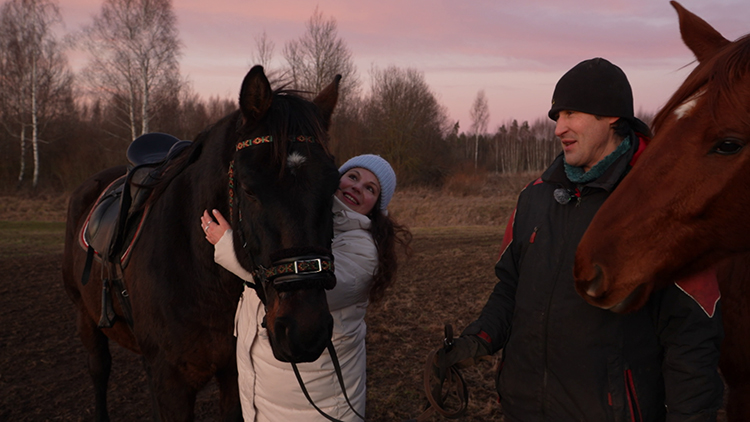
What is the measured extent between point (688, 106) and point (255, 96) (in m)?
1.58

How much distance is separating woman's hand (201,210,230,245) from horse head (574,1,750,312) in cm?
148

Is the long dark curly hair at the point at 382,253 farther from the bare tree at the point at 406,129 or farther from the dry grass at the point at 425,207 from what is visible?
the bare tree at the point at 406,129

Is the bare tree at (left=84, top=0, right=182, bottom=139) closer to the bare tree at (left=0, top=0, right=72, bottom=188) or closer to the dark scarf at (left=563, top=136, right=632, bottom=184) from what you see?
the bare tree at (left=0, top=0, right=72, bottom=188)

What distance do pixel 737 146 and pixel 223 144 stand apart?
1.97 metres

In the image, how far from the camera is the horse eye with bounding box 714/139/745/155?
1.29 m

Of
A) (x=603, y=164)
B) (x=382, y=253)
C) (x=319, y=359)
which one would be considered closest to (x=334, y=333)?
(x=319, y=359)

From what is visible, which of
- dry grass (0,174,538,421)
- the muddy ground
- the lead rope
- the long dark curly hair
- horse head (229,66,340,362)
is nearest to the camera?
horse head (229,66,340,362)

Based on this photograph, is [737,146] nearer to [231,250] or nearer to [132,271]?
[231,250]

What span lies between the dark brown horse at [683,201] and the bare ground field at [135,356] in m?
2.74

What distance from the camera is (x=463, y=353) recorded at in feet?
6.21

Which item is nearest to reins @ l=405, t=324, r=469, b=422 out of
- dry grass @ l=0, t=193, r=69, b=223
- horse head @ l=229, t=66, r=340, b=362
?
horse head @ l=229, t=66, r=340, b=362

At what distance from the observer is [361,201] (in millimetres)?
2553

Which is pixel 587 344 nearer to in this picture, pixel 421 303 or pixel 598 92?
pixel 598 92

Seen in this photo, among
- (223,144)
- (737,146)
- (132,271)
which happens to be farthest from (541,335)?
(132,271)
